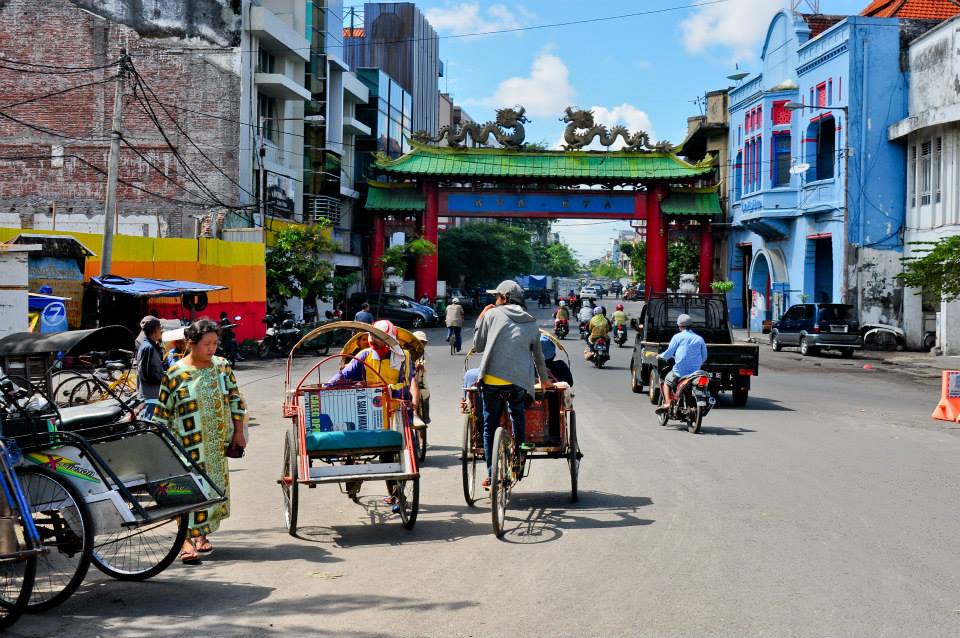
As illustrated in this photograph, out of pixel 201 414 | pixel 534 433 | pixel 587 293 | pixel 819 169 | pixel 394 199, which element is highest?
pixel 819 169

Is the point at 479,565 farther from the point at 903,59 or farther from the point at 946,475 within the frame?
the point at 903,59

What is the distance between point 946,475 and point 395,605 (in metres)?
6.96

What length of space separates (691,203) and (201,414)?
146 feet

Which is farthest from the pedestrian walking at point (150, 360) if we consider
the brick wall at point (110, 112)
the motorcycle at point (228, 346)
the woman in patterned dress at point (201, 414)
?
the brick wall at point (110, 112)

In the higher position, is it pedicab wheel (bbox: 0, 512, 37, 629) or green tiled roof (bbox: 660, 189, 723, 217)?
green tiled roof (bbox: 660, 189, 723, 217)

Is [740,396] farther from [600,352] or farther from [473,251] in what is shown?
[473,251]

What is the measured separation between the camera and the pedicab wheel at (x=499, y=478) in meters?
7.36

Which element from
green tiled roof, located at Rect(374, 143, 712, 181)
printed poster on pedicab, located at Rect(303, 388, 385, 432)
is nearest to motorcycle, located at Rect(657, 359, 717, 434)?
printed poster on pedicab, located at Rect(303, 388, 385, 432)

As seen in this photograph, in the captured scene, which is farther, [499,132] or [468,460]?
[499,132]

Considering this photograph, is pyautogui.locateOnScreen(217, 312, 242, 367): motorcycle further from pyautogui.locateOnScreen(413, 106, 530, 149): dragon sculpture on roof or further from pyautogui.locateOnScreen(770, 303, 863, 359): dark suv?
pyautogui.locateOnScreen(413, 106, 530, 149): dragon sculpture on roof

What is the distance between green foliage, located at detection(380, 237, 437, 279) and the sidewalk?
2016cm

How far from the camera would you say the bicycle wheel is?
5215mm

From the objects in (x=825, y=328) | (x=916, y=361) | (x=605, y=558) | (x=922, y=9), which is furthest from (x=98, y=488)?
(x=922, y=9)

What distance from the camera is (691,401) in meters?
14.2
